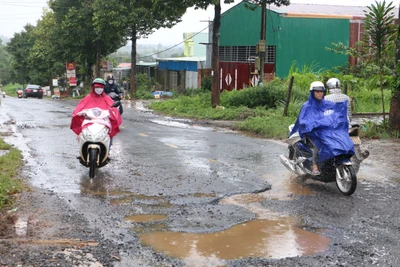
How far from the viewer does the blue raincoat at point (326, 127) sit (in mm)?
8302

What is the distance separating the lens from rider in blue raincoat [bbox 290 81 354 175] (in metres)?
8.31

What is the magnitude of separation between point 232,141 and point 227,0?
1020 cm

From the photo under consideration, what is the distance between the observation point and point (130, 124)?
18891mm

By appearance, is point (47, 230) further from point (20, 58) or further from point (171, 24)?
point (20, 58)

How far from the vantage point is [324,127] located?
8.51 meters

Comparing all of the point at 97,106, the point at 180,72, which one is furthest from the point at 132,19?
the point at 97,106

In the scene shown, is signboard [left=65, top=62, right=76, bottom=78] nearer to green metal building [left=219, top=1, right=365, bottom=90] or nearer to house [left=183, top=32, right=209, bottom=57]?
house [left=183, top=32, right=209, bottom=57]

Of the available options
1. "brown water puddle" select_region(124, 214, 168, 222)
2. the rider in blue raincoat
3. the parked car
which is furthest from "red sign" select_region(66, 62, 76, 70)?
"brown water puddle" select_region(124, 214, 168, 222)

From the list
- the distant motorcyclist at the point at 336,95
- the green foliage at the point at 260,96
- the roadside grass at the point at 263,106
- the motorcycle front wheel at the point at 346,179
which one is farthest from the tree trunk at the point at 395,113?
the green foliage at the point at 260,96

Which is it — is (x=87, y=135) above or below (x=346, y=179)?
above

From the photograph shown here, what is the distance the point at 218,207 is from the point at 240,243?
153cm

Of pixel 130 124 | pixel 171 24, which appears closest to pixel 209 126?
pixel 130 124

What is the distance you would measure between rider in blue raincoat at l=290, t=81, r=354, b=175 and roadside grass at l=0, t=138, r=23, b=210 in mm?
4375

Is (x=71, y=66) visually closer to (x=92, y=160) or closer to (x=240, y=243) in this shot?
(x=92, y=160)
